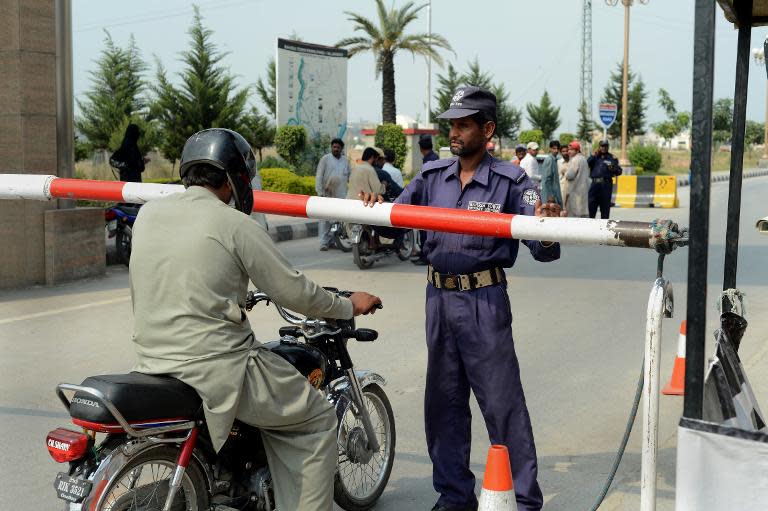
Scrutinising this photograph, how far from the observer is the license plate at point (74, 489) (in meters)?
3.13

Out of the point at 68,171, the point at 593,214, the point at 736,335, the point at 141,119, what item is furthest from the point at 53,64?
the point at 141,119

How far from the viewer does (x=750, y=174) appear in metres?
51.0

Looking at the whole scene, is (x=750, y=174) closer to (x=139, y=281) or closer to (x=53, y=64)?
(x=53, y=64)

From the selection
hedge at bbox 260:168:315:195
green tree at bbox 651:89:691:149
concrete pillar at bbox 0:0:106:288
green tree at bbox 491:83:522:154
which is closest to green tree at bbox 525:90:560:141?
green tree at bbox 491:83:522:154

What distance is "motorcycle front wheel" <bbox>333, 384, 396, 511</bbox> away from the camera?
4.29 metres

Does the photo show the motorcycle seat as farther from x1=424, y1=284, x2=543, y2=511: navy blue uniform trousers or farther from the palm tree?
the palm tree

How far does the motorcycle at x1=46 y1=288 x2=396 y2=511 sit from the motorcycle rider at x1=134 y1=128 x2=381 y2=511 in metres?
0.11

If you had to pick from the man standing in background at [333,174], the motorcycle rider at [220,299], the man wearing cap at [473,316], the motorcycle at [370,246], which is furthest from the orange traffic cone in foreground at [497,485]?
the man standing in background at [333,174]

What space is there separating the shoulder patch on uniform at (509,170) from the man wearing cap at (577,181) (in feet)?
47.3

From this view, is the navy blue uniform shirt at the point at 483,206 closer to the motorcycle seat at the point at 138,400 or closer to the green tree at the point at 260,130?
the motorcycle seat at the point at 138,400

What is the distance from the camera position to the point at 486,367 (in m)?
4.29

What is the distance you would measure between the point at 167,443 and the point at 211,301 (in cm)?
50

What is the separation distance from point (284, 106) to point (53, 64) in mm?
17491

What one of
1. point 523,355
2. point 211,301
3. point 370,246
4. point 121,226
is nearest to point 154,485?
point 211,301
